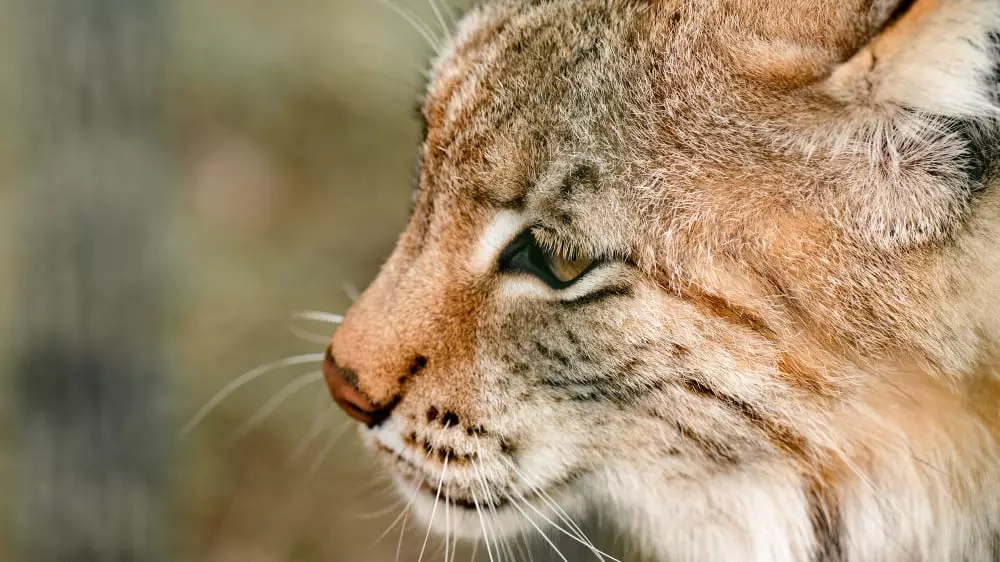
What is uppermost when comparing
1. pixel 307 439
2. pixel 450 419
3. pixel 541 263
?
pixel 541 263

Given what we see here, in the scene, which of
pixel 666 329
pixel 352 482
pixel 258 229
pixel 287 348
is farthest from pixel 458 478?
pixel 258 229

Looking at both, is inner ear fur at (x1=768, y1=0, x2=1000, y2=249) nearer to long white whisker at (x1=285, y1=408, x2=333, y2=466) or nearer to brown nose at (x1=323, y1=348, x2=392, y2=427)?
brown nose at (x1=323, y1=348, x2=392, y2=427)

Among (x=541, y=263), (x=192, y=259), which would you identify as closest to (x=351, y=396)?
(x=541, y=263)

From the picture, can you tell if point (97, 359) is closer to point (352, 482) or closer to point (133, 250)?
point (133, 250)

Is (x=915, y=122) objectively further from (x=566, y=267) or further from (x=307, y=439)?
(x=307, y=439)

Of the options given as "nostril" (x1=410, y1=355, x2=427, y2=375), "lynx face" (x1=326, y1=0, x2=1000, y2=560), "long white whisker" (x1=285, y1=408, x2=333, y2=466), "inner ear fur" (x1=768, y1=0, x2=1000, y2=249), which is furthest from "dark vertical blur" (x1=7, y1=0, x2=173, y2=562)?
"inner ear fur" (x1=768, y1=0, x2=1000, y2=249)

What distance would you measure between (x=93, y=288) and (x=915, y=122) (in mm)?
2012

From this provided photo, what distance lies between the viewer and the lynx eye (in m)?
1.46

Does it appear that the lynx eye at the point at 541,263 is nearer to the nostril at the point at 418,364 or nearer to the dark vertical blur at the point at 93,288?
the nostril at the point at 418,364

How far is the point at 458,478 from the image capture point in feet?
5.21

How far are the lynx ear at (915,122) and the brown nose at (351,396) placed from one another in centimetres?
84

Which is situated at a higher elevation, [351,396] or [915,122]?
[915,122]

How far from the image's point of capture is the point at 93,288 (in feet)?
7.75

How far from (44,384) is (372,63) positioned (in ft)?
6.92
